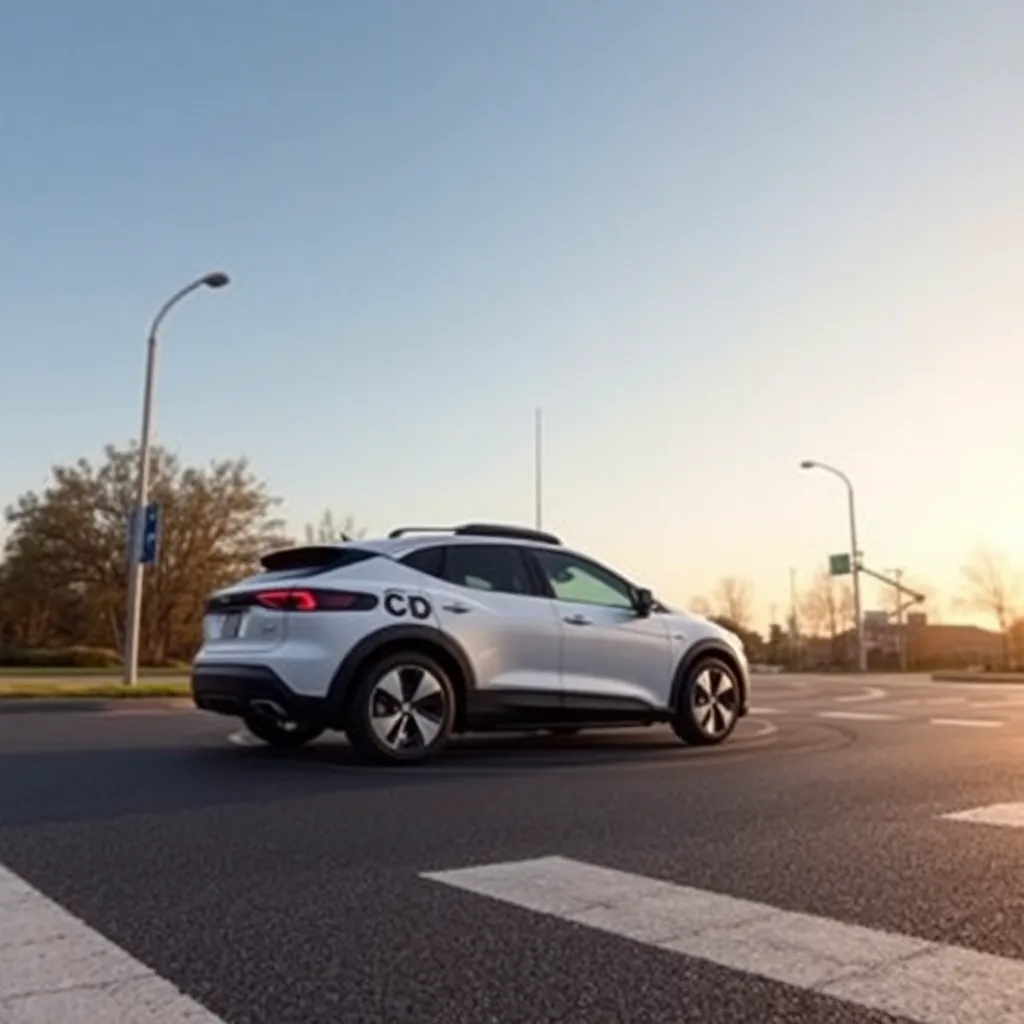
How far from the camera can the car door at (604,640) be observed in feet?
27.6

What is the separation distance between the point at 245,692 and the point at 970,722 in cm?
792

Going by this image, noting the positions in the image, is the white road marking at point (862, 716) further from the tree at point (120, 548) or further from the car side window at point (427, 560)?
the tree at point (120, 548)

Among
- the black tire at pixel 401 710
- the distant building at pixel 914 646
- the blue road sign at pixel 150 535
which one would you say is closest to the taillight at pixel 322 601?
the black tire at pixel 401 710

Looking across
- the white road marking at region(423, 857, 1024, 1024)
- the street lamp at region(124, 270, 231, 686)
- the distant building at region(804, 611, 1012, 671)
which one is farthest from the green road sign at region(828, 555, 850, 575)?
the white road marking at region(423, 857, 1024, 1024)

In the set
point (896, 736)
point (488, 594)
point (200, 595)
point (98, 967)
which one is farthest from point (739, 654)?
point (200, 595)

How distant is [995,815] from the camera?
559 cm

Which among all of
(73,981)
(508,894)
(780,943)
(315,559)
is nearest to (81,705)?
(315,559)

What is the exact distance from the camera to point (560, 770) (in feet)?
24.5

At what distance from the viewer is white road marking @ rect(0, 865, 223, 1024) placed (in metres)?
2.64

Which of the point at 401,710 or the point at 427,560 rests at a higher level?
the point at 427,560

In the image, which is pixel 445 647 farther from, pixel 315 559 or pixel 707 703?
pixel 707 703

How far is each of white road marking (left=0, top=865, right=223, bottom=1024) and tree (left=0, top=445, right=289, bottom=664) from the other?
40565 mm

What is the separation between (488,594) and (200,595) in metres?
37.5

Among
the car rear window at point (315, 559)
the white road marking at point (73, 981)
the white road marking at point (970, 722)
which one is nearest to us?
the white road marking at point (73, 981)
